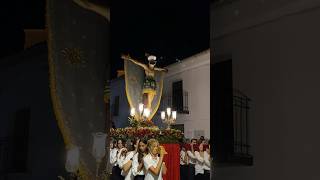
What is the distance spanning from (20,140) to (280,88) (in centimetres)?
151

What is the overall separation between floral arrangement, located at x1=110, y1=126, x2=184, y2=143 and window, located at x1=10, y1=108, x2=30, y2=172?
16.1 inches

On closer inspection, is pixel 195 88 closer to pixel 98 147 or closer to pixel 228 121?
pixel 228 121

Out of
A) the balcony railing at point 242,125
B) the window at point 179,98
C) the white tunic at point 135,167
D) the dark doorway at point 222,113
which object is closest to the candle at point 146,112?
the window at point 179,98

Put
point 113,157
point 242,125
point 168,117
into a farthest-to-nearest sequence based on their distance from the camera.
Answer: point 242,125 → point 168,117 → point 113,157

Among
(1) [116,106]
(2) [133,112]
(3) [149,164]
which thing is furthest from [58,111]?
(3) [149,164]

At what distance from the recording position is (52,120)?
171 centimetres

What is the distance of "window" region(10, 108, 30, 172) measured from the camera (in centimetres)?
167

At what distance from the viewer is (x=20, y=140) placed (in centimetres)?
169

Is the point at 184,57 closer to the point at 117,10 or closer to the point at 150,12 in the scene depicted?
the point at 150,12

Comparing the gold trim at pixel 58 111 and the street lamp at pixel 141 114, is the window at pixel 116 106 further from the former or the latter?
the gold trim at pixel 58 111

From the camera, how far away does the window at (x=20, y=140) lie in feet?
5.49

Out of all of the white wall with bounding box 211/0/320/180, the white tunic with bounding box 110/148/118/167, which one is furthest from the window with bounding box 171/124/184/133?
the white wall with bounding box 211/0/320/180

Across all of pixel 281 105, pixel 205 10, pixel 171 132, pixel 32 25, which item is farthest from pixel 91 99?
pixel 281 105

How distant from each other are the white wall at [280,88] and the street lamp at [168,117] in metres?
0.57
